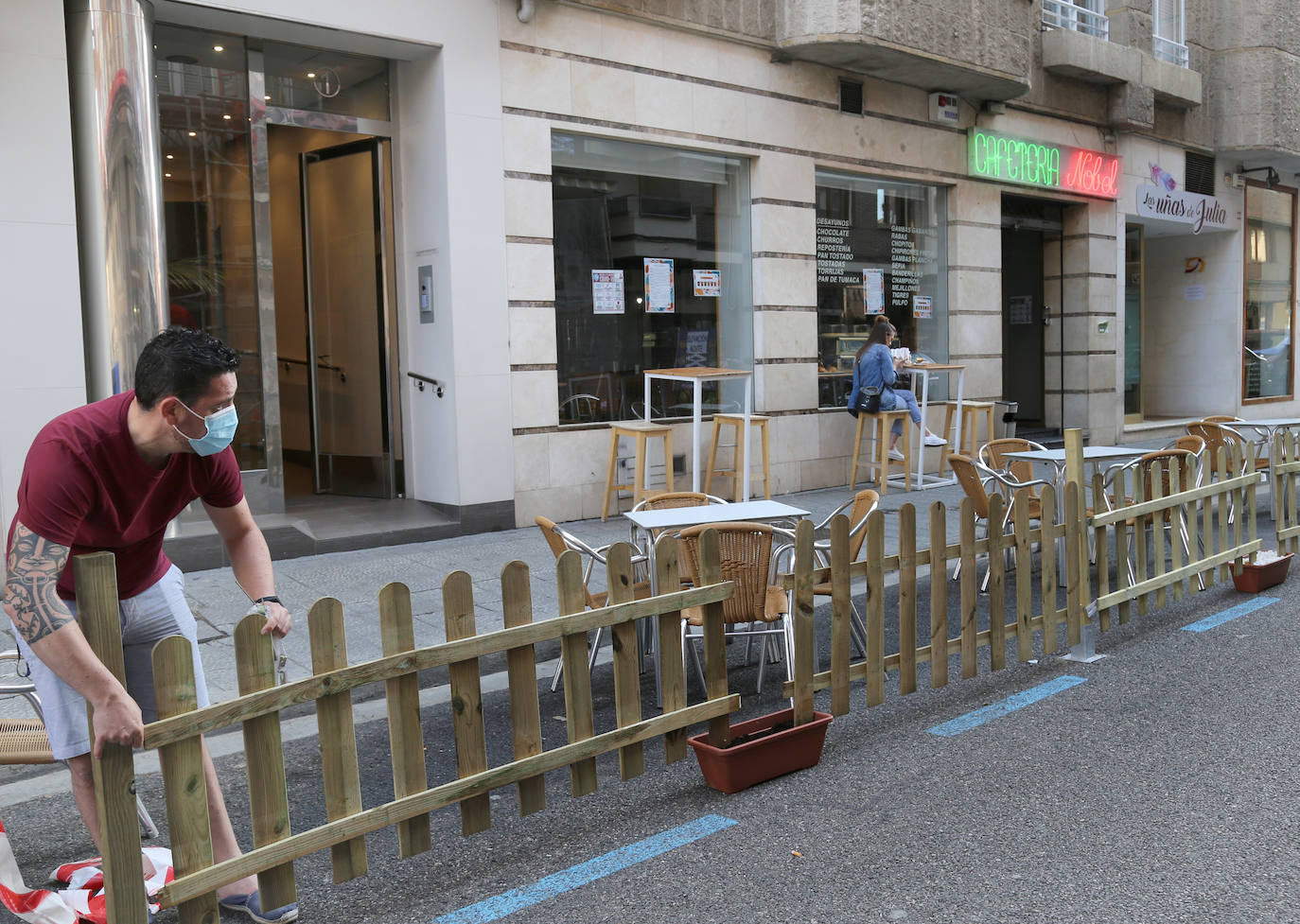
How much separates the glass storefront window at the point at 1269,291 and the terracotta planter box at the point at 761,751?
61.5 ft

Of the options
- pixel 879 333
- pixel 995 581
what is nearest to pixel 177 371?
pixel 995 581

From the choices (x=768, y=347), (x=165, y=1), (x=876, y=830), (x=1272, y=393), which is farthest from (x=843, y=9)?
(x=1272, y=393)

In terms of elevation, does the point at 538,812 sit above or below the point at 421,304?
below

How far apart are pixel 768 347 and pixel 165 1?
21.7 ft

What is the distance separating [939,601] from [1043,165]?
12.4 m

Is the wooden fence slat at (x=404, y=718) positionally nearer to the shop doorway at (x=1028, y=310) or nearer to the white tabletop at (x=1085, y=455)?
the white tabletop at (x=1085, y=455)

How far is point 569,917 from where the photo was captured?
334 centimetres

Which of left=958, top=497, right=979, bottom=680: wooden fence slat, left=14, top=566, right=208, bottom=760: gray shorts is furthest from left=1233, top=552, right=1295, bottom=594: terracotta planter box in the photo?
left=14, top=566, right=208, bottom=760: gray shorts

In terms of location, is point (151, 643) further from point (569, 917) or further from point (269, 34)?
point (269, 34)

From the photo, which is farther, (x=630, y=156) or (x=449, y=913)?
(x=630, y=156)

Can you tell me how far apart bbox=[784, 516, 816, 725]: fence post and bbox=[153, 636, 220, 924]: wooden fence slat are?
2.22 m

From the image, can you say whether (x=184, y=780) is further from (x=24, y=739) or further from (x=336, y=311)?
(x=336, y=311)

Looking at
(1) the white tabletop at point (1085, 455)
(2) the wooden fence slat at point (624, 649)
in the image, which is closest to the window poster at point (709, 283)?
(1) the white tabletop at point (1085, 455)

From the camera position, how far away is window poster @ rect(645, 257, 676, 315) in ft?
38.2
